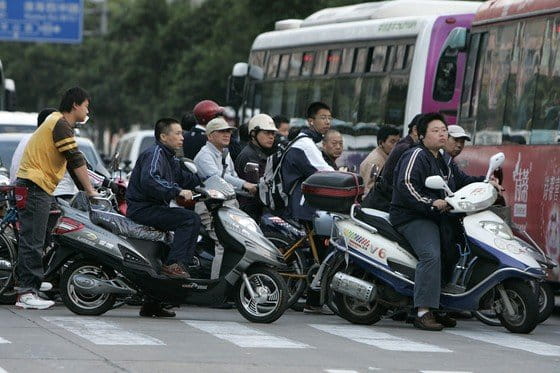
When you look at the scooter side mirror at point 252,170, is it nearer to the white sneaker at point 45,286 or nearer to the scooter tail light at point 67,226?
the scooter tail light at point 67,226

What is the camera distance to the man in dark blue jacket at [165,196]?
13.3 m

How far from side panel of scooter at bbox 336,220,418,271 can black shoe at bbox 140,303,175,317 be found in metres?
1.61

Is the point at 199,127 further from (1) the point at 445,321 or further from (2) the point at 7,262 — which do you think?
(1) the point at 445,321

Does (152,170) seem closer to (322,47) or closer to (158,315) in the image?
(158,315)

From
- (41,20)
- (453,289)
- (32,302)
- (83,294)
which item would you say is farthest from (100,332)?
(41,20)

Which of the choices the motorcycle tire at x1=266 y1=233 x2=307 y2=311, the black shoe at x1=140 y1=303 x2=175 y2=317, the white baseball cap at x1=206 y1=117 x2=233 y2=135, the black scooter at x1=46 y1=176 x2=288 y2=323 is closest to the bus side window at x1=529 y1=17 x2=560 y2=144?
the motorcycle tire at x1=266 y1=233 x2=307 y2=311

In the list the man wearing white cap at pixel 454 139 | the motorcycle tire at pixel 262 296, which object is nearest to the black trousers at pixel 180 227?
the motorcycle tire at pixel 262 296

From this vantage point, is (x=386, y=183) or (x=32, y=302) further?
(x=386, y=183)

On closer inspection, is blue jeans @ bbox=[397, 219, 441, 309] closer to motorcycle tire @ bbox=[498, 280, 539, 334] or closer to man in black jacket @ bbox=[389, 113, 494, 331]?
man in black jacket @ bbox=[389, 113, 494, 331]

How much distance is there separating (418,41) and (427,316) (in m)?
9.16

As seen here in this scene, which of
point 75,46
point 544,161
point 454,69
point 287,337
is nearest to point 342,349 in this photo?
point 287,337

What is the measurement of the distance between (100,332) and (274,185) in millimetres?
3502

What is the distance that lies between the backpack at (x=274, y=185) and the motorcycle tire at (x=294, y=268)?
427 millimetres

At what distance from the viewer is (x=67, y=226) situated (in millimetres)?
13367
